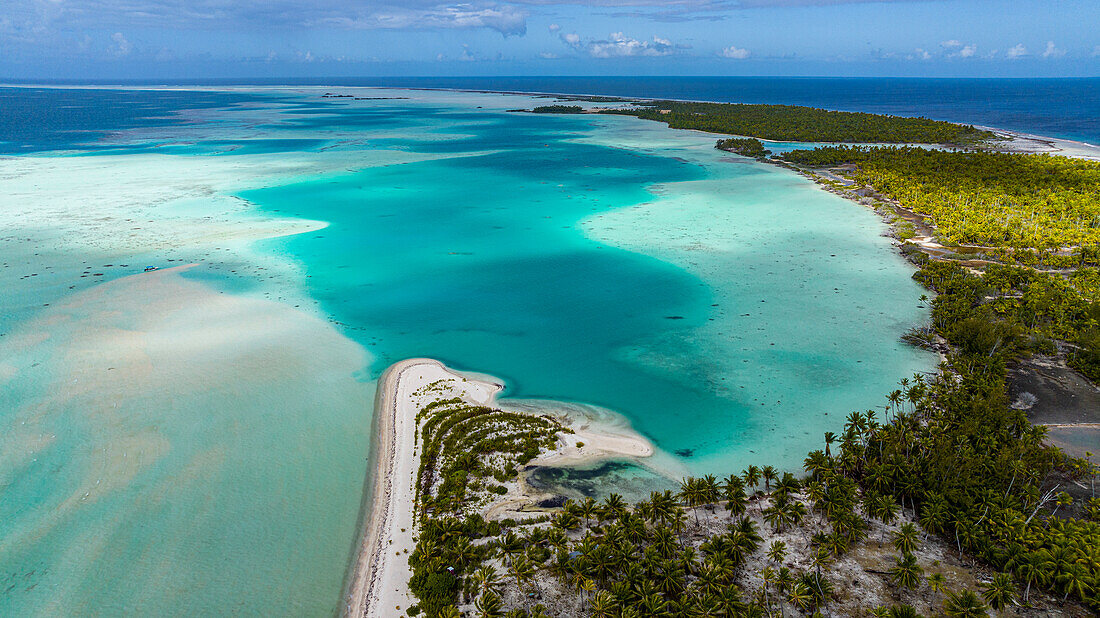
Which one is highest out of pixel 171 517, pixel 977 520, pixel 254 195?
pixel 254 195

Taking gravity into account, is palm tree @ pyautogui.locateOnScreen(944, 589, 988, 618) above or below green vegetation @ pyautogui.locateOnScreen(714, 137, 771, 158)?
below

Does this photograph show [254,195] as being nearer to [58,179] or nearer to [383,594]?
[58,179]

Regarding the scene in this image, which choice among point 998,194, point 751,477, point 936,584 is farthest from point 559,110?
point 936,584

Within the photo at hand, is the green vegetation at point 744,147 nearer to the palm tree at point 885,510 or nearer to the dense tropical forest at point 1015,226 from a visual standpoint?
the dense tropical forest at point 1015,226

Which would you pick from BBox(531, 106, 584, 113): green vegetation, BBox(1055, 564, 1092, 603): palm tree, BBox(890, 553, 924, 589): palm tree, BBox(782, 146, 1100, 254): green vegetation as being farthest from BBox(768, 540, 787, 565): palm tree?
BBox(531, 106, 584, 113): green vegetation

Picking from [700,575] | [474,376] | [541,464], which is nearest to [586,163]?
[474,376]

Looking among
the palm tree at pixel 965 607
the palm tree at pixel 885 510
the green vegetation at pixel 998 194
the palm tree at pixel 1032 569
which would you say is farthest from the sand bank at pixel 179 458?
the green vegetation at pixel 998 194

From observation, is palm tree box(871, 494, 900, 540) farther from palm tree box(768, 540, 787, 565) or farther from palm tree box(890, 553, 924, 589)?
palm tree box(768, 540, 787, 565)
